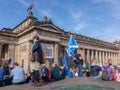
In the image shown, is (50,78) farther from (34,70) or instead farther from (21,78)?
(34,70)

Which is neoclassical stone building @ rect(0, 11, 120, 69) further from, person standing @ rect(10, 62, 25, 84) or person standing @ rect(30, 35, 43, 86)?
person standing @ rect(30, 35, 43, 86)

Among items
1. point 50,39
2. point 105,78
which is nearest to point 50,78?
point 105,78

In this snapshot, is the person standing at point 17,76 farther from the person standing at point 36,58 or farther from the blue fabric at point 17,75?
the person standing at point 36,58

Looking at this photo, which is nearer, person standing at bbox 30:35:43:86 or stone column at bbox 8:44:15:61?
person standing at bbox 30:35:43:86

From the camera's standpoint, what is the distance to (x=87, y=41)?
5428cm

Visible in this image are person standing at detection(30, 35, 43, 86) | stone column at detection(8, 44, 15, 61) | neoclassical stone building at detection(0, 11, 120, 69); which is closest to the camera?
person standing at detection(30, 35, 43, 86)

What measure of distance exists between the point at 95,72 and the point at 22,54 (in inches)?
1195

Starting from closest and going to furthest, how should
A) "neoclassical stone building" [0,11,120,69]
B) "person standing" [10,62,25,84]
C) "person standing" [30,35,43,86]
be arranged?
"person standing" [30,35,43,86] < "person standing" [10,62,25,84] < "neoclassical stone building" [0,11,120,69]

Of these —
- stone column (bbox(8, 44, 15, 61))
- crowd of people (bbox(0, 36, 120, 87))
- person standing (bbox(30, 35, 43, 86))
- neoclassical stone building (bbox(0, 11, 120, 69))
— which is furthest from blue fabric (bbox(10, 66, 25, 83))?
stone column (bbox(8, 44, 15, 61))

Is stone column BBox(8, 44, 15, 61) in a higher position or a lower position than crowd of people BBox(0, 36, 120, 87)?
higher

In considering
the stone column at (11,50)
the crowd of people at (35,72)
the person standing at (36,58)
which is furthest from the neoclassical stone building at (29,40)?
the person standing at (36,58)

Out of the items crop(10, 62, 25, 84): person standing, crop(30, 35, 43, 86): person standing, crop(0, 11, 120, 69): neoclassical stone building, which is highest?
crop(0, 11, 120, 69): neoclassical stone building


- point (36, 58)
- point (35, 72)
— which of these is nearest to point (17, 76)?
point (35, 72)

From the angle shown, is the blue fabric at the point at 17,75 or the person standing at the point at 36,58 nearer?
the person standing at the point at 36,58
